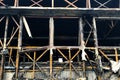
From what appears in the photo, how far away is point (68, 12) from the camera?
1577cm

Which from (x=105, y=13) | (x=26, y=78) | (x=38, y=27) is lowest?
(x=26, y=78)

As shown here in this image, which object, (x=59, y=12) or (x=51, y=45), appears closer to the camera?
(x=51, y=45)

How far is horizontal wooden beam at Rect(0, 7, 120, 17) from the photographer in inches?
610

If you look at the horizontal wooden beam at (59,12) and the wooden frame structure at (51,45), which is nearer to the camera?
the wooden frame structure at (51,45)

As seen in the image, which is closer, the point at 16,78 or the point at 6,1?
the point at 16,78

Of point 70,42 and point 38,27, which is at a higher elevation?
point 38,27

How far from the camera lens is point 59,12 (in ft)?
51.9

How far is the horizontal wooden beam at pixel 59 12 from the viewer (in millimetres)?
15500

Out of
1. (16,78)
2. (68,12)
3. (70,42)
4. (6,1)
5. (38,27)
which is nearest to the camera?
(16,78)

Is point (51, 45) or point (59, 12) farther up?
point (59, 12)

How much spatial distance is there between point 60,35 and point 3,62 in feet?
20.8

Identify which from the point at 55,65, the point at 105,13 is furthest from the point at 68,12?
the point at 55,65

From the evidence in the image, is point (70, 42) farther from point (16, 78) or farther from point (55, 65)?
point (16, 78)

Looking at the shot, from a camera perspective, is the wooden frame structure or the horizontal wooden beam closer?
the wooden frame structure
